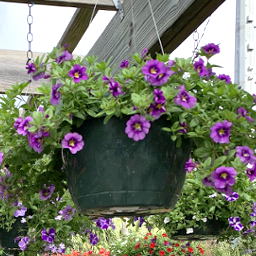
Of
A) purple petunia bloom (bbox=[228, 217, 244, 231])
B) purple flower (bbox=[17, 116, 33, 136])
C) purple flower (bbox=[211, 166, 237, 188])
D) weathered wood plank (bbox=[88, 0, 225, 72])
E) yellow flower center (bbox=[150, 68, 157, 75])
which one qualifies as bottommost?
purple petunia bloom (bbox=[228, 217, 244, 231])

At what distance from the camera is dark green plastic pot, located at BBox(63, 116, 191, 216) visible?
3.37 feet

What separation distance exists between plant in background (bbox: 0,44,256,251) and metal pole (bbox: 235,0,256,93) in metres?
3.84

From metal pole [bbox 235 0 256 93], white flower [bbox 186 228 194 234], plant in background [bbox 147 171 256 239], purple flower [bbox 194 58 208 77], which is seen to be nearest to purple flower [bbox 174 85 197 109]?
Result: purple flower [bbox 194 58 208 77]

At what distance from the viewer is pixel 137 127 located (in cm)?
98

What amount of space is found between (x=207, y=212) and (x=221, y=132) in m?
1.11

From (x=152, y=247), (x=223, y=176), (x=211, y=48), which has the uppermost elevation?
(x=211, y=48)

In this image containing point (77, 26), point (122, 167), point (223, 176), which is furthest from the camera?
point (77, 26)

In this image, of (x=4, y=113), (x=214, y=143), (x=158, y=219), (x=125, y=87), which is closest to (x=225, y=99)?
(x=214, y=143)

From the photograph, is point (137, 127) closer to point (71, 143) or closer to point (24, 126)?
point (71, 143)

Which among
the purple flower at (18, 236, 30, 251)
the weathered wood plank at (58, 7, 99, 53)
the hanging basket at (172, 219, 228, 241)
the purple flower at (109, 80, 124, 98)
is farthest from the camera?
the weathered wood plank at (58, 7, 99, 53)

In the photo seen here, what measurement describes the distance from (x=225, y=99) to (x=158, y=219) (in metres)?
1.50

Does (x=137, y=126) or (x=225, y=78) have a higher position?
(x=225, y=78)

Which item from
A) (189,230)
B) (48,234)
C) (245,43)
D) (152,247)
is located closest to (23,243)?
(48,234)

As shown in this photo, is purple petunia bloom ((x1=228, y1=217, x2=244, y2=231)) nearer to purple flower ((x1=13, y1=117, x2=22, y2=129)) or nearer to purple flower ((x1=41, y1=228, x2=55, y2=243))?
purple flower ((x1=41, y1=228, x2=55, y2=243))
